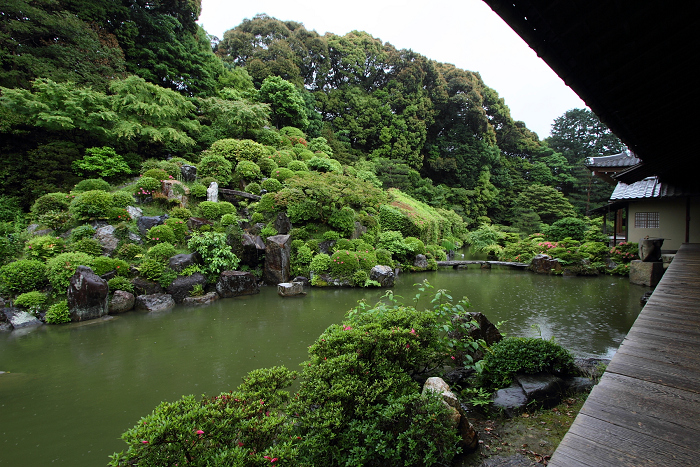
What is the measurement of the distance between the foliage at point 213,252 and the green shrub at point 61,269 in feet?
7.83

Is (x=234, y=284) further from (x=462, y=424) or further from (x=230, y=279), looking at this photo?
(x=462, y=424)

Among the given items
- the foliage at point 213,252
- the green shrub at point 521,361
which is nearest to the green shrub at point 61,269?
Answer: the foliage at point 213,252

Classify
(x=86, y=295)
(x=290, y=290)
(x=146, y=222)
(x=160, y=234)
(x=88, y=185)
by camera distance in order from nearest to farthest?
(x=86, y=295), (x=290, y=290), (x=160, y=234), (x=146, y=222), (x=88, y=185)

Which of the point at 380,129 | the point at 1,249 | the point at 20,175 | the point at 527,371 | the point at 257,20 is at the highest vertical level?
the point at 257,20

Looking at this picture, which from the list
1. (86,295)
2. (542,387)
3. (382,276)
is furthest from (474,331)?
(86,295)

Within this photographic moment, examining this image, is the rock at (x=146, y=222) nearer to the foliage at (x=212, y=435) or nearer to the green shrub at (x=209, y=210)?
the green shrub at (x=209, y=210)

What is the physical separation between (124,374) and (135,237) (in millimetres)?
5329

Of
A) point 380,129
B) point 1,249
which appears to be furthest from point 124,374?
point 380,129

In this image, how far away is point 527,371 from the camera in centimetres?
316

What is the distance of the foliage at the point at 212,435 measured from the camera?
1.64 meters

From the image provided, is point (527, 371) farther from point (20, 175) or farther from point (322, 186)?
point (20, 175)

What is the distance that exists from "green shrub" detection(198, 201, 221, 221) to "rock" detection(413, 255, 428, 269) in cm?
770

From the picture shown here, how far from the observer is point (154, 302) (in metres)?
6.88

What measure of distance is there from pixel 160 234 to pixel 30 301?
9.38 ft
